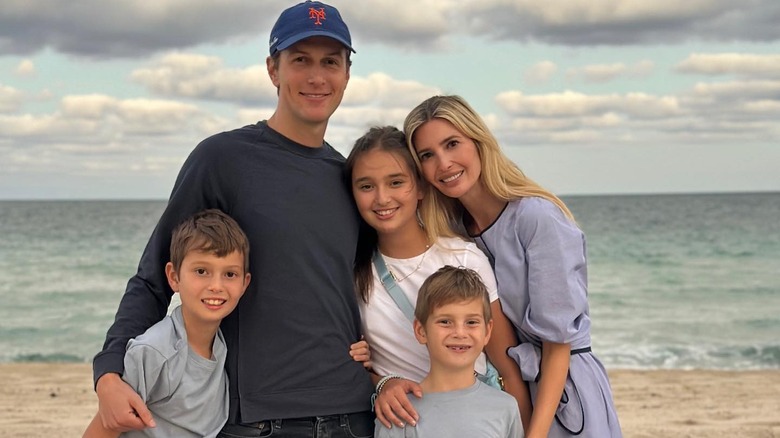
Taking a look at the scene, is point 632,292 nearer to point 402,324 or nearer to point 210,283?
point 402,324

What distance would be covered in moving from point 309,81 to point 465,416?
147cm

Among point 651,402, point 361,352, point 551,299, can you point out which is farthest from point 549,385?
point 651,402

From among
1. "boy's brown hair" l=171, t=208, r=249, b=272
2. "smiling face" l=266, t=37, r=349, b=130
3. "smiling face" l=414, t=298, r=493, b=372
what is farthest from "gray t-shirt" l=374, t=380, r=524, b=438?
"smiling face" l=266, t=37, r=349, b=130

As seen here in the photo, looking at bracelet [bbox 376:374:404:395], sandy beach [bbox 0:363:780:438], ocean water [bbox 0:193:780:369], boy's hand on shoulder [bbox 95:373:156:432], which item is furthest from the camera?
ocean water [bbox 0:193:780:369]

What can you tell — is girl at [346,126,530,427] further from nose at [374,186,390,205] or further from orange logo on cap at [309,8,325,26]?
orange logo on cap at [309,8,325,26]

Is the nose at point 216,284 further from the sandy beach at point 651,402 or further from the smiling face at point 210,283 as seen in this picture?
the sandy beach at point 651,402

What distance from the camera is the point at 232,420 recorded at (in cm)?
320

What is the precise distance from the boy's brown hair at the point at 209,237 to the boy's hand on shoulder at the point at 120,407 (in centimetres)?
48

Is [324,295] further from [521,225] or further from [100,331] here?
[100,331]

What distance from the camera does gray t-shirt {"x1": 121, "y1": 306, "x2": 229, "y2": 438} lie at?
3.05m

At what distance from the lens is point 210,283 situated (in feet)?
10.2

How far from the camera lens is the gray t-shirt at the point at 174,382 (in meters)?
3.05

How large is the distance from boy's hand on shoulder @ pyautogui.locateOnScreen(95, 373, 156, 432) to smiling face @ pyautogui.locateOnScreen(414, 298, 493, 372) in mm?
1097

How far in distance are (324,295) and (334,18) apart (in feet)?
3.76
